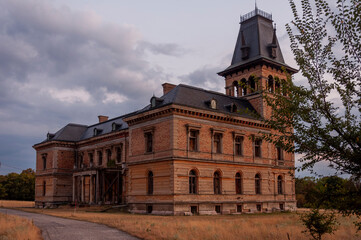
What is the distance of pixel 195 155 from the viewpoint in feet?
112

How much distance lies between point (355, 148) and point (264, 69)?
35946 millimetres

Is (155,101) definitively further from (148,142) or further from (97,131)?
(97,131)

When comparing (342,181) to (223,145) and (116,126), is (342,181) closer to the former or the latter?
(223,145)

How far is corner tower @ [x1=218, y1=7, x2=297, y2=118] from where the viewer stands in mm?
43625

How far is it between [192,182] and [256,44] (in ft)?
68.7

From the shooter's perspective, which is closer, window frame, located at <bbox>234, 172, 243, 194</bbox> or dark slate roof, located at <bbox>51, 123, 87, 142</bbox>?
window frame, located at <bbox>234, 172, 243, 194</bbox>

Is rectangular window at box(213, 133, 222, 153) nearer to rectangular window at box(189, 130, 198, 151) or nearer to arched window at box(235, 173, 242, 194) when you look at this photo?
rectangular window at box(189, 130, 198, 151)

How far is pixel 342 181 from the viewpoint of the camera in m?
9.45

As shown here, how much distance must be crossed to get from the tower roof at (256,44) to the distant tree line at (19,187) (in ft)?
160

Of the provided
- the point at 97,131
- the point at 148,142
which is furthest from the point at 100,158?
the point at 148,142

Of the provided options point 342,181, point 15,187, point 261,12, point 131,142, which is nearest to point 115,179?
point 131,142

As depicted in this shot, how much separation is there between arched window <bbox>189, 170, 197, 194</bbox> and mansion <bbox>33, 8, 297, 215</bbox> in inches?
3.6

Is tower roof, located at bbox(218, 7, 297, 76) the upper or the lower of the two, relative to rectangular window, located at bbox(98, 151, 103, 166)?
upper

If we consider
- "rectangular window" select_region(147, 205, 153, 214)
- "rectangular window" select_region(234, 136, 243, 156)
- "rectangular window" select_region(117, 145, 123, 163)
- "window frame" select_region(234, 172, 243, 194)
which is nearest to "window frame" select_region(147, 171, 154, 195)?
"rectangular window" select_region(147, 205, 153, 214)
